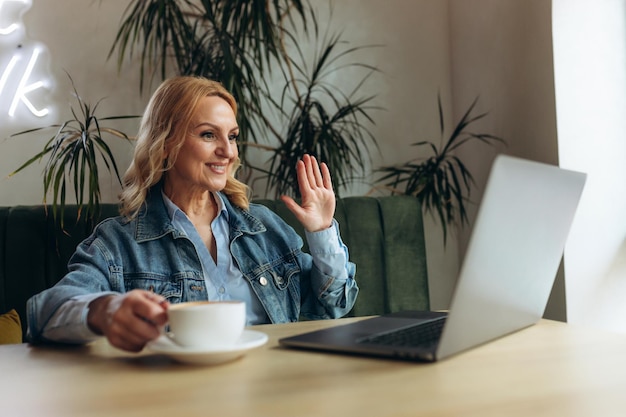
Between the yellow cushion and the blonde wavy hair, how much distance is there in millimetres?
477

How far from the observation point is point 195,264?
1.60 meters

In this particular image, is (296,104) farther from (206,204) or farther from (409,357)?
(409,357)

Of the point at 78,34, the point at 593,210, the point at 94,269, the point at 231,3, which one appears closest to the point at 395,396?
the point at 94,269

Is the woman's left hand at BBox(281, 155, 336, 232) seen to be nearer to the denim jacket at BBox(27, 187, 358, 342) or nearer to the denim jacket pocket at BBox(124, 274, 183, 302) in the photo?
the denim jacket at BBox(27, 187, 358, 342)

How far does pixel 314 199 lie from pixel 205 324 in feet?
2.43

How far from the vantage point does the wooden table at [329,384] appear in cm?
69

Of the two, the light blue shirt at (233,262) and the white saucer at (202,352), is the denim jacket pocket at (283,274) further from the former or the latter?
the white saucer at (202,352)

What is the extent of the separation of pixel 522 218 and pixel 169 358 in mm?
491

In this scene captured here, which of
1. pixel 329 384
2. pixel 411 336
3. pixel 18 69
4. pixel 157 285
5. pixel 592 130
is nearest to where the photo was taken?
pixel 329 384

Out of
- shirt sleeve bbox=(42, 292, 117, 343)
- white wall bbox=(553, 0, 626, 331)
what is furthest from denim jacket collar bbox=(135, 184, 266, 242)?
white wall bbox=(553, 0, 626, 331)

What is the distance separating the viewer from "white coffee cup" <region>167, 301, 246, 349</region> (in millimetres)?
875

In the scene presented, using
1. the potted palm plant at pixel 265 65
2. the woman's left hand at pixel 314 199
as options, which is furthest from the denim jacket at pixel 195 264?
the potted palm plant at pixel 265 65

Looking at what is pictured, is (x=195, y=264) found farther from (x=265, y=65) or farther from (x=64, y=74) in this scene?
(x=265, y=65)

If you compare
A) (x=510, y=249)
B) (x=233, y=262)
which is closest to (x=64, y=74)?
→ (x=233, y=262)
